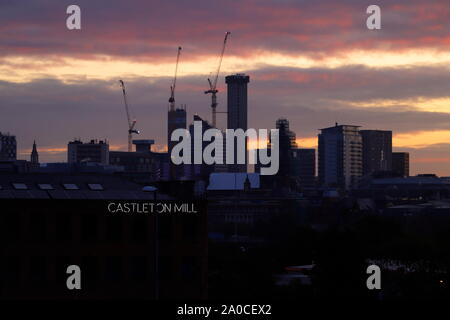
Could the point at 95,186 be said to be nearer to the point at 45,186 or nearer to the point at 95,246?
the point at 45,186

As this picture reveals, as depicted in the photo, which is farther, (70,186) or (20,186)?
(70,186)

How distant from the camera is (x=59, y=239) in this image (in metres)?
66.1

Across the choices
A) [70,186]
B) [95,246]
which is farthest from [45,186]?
[95,246]

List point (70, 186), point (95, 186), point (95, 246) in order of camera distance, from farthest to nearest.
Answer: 1. point (95, 186)
2. point (70, 186)
3. point (95, 246)

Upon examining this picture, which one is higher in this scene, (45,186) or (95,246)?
(45,186)

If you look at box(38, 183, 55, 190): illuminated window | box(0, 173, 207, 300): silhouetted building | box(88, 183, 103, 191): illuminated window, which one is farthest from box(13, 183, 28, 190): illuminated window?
box(88, 183, 103, 191): illuminated window

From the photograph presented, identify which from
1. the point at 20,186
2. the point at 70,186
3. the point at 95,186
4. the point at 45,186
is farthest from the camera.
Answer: the point at 95,186

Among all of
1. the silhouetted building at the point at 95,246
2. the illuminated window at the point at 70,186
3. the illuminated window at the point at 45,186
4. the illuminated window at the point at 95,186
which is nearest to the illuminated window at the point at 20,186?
the silhouetted building at the point at 95,246

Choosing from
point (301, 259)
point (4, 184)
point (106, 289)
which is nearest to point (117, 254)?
point (106, 289)

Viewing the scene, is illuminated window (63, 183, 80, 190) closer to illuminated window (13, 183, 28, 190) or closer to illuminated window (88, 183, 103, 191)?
illuminated window (88, 183, 103, 191)

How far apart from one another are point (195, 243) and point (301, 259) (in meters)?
87.0

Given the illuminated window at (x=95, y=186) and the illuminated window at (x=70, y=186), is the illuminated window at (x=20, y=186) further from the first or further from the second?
the illuminated window at (x=95, y=186)

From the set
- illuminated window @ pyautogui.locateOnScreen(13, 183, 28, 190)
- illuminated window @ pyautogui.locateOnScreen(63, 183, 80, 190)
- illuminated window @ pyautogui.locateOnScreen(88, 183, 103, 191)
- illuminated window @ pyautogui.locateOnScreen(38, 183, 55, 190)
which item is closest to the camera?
illuminated window @ pyautogui.locateOnScreen(13, 183, 28, 190)
